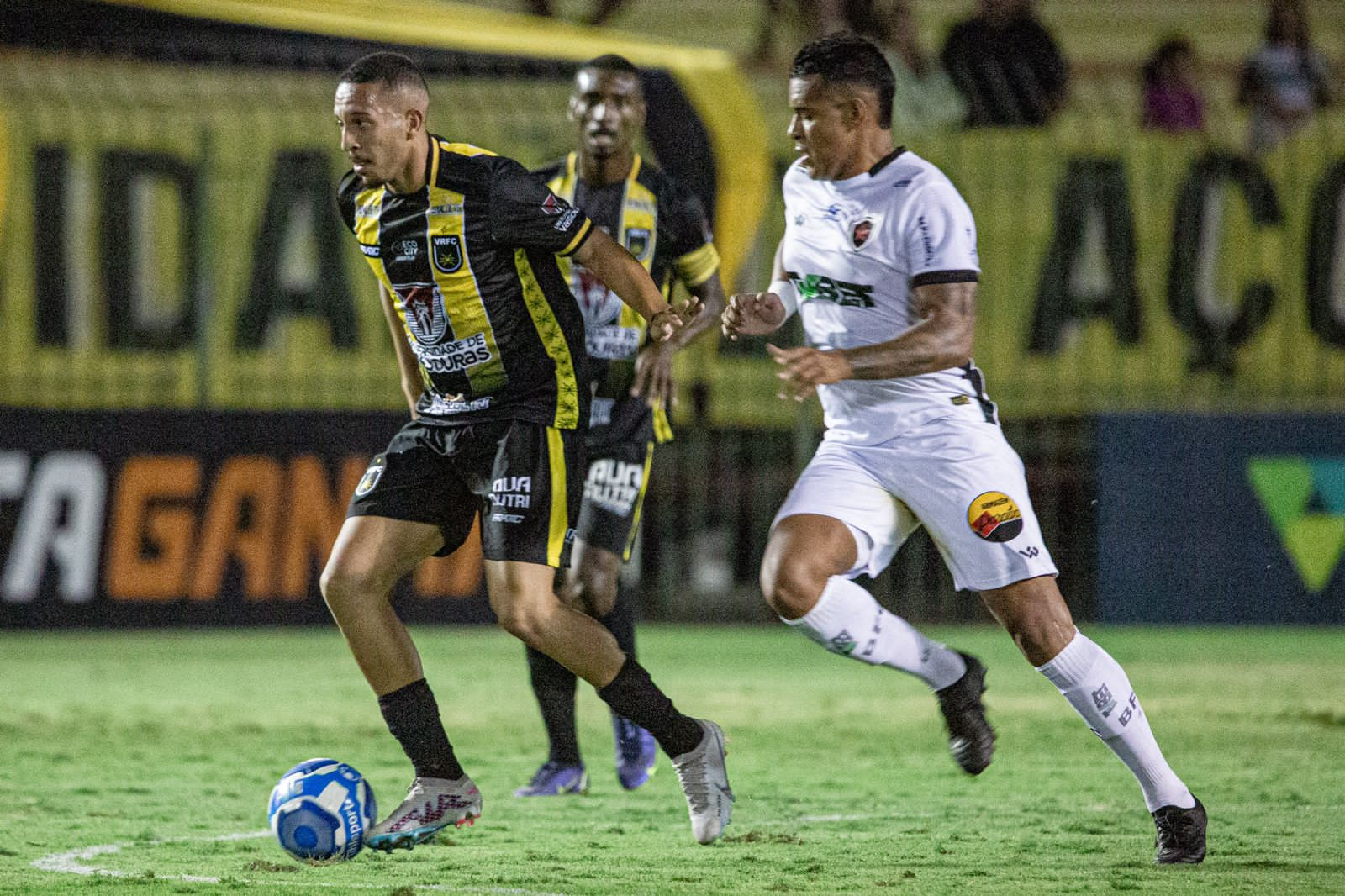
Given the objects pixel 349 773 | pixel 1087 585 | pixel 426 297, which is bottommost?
pixel 1087 585

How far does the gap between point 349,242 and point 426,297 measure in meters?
7.08

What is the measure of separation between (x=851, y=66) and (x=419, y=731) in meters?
2.25

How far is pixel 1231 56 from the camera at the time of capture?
15922 mm

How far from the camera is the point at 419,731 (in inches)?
211

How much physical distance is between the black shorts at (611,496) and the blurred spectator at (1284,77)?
783 centimetres

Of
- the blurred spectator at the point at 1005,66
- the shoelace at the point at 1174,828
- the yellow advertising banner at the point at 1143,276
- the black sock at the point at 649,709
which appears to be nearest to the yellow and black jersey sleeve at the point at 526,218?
the black sock at the point at 649,709

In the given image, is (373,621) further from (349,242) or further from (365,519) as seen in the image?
(349,242)

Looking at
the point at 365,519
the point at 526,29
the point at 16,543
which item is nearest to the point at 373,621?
the point at 365,519

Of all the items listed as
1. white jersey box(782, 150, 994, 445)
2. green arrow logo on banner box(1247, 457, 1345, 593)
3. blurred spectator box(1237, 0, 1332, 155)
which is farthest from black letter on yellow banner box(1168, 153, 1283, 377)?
white jersey box(782, 150, 994, 445)

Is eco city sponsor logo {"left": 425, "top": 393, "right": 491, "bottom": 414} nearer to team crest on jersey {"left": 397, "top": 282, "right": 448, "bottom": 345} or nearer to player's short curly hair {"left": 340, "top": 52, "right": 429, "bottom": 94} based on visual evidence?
team crest on jersey {"left": 397, "top": 282, "right": 448, "bottom": 345}

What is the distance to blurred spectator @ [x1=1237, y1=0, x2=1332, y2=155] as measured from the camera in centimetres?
1352

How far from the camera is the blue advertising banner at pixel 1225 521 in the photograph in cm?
1173

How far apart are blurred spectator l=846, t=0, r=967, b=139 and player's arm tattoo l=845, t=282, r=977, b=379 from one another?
7.20 metres

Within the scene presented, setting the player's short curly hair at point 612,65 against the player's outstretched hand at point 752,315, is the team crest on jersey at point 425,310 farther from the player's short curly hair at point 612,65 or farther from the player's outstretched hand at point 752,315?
the player's short curly hair at point 612,65
